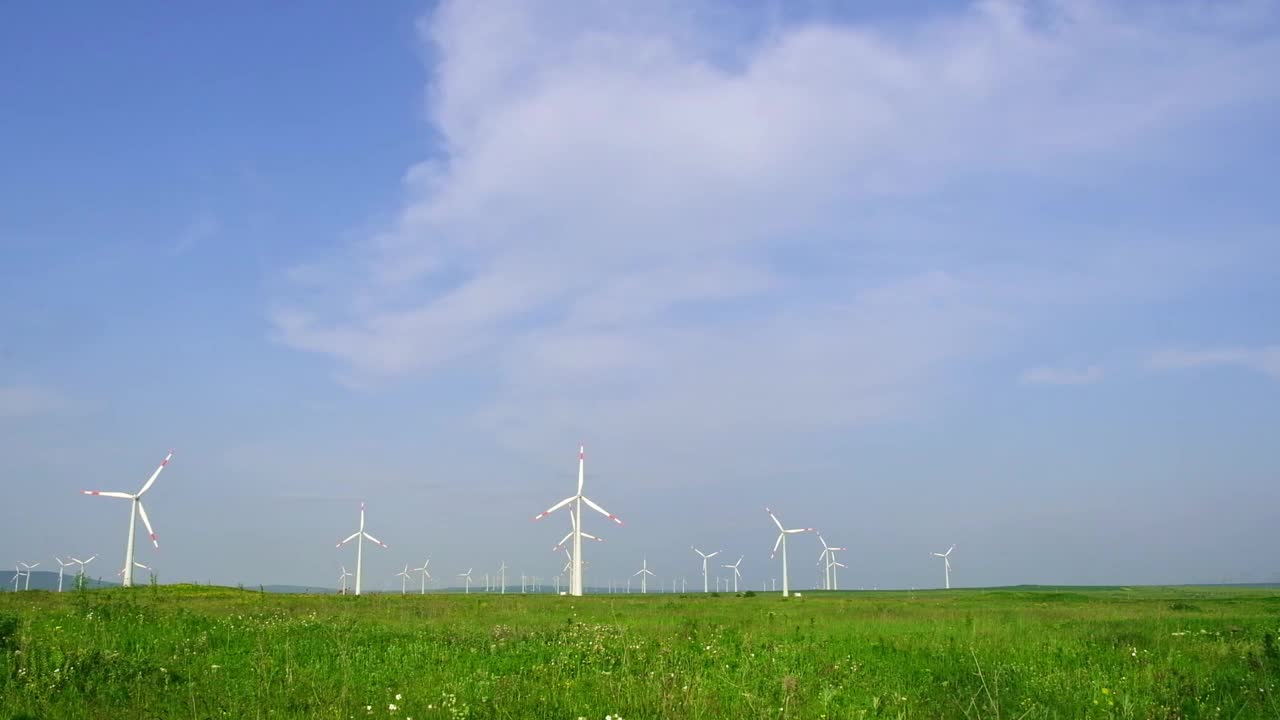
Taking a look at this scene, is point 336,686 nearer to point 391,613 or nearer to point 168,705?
point 168,705

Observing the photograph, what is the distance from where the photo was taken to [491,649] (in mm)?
18078

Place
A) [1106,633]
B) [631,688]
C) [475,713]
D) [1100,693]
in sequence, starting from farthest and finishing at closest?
[1106,633], [1100,693], [631,688], [475,713]

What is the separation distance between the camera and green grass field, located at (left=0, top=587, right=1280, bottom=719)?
38.5 ft

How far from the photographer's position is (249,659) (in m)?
15.8

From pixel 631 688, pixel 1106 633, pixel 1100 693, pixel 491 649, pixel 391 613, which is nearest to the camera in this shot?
pixel 631 688

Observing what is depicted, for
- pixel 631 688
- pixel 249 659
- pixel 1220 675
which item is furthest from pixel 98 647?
pixel 1220 675

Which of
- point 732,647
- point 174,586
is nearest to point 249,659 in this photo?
point 732,647

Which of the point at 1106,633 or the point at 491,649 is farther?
the point at 1106,633

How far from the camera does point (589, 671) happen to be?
1491cm

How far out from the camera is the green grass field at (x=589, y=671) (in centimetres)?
1173

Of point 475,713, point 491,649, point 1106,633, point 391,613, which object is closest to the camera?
point 475,713

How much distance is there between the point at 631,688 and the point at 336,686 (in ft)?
15.2

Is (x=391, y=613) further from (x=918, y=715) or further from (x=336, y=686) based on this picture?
(x=918, y=715)

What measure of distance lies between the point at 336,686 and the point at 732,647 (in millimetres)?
8566
